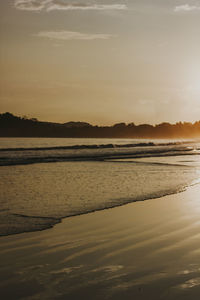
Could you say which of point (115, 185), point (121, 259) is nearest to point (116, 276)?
point (121, 259)

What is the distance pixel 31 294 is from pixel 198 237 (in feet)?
12.5

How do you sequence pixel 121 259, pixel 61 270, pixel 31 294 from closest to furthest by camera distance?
pixel 31 294 < pixel 61 270 < pixel 121 259

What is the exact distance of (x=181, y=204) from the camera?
35.6ft

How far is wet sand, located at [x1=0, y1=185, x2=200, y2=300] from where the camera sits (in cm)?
460

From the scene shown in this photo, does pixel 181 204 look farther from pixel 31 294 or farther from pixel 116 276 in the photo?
pixel 31 294

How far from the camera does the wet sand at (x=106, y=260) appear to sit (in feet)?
15.1

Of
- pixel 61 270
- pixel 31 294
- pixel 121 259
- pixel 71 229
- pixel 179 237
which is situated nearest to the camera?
pixel 31 294

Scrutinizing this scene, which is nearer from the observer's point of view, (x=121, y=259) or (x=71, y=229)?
(x=121, y=259)

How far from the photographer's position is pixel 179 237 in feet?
23.2

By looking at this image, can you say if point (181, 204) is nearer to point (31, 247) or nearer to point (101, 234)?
point (101, 234)

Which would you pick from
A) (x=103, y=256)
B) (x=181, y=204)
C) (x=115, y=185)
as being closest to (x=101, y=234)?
(x=103, y=256)

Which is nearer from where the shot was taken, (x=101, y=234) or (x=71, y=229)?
(x=101, y=234)

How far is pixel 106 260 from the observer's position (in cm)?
572

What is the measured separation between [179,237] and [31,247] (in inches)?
110
